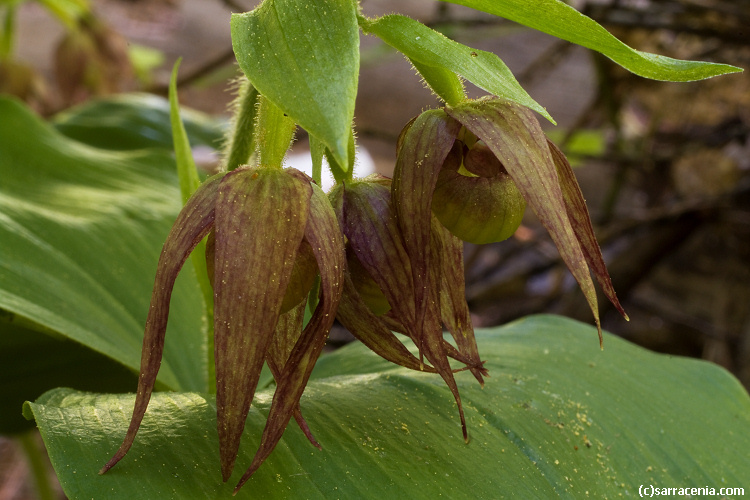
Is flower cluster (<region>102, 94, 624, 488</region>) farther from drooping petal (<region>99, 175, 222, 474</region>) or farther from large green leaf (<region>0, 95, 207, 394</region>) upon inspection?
large green leaf (<region>0, 95, 207, 394</region>)

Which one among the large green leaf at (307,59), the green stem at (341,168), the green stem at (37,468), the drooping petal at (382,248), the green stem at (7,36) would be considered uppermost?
the green stem at (7,36)

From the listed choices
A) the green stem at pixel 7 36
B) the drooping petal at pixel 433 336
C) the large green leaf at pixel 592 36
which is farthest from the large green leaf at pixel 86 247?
the green stem at pixel 7 36

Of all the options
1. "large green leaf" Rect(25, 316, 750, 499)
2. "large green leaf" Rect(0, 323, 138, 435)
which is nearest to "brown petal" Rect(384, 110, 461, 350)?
"large green leaf" Rect(25, 316, 750, 499)

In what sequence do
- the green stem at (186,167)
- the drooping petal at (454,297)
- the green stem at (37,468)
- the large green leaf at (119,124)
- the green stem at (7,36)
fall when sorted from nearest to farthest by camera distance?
the drooping petal at (454,297) < the green stem at (186,167) < the green stem at (37,468) < the large green leaf at (119,124) < the green stem at (7,36)

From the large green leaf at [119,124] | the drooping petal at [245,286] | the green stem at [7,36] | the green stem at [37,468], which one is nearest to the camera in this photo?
the drooping petal at [245,286]

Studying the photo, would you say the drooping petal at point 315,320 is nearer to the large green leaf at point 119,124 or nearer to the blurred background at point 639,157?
the blurred background at point 639,157

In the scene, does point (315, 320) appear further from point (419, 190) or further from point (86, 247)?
point (86, 247)

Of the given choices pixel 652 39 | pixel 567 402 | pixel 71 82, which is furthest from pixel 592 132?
pixel 567 402
